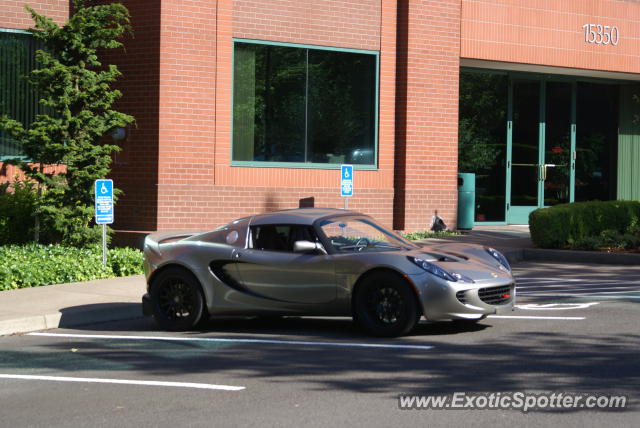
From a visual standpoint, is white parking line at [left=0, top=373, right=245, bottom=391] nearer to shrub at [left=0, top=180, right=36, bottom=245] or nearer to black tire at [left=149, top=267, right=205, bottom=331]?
black tire at [left=149, top=267, right=205, bottom=331]

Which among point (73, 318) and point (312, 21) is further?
point (312, 21)

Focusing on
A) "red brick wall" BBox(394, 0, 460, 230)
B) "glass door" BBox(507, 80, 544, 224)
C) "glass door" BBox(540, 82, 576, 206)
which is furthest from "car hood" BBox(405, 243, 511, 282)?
"glass door" BBox(540, 82, 576, 206)

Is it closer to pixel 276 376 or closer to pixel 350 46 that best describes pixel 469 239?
pixel 350 46

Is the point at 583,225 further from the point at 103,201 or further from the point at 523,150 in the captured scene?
the point at 103,201

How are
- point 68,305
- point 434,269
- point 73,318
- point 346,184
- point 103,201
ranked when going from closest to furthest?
1. point 434,269
2. point 73,318
3. point 68,305
4. point 103,201
5. point 346,184

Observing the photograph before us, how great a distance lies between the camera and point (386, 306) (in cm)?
920

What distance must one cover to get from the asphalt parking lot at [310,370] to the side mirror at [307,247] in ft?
2.78

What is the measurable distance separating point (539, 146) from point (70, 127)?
509 inches

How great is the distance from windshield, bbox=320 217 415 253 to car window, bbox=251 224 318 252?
0.23 metres

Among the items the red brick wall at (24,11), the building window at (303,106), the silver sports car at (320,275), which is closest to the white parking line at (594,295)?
the silver sports car at (320,275)

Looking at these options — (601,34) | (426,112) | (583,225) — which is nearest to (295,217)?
(583,225)

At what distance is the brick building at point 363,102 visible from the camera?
17781 millimetres

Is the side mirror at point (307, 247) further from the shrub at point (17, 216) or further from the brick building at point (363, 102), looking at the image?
the brick building at point (363, 102)

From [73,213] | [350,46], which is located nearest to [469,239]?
[350,46]
